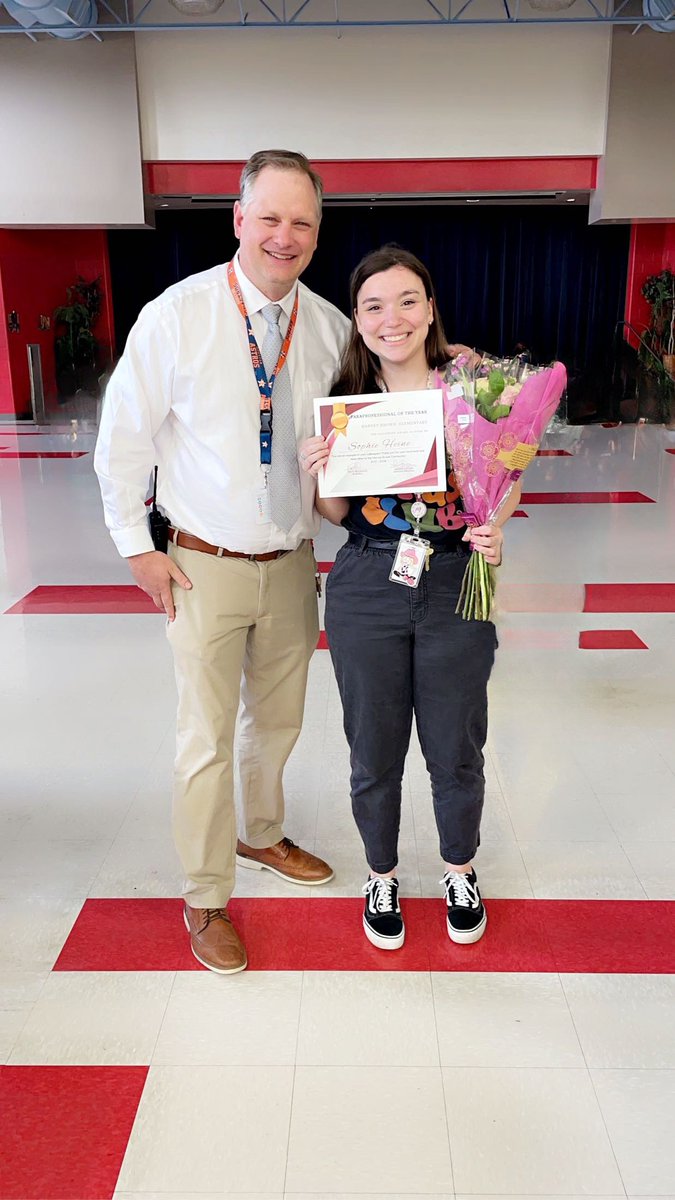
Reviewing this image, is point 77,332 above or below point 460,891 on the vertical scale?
above

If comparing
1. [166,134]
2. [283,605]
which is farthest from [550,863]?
[166,134]

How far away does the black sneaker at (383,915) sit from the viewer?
7.02 feet

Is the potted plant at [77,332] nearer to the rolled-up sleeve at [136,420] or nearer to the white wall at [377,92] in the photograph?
the white wall at [377,92]

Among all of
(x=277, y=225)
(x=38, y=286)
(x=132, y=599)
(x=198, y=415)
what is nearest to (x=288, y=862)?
(x=198, y=415)

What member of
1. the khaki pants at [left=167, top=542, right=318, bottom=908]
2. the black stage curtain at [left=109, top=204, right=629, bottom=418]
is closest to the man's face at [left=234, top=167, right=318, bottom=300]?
the khaki pants at [left=167, top=542, right=318, bottom=908]

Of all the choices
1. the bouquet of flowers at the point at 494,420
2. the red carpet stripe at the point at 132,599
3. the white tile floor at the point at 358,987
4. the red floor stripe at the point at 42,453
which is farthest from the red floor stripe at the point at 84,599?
the red floor stripe at the point at 42,453

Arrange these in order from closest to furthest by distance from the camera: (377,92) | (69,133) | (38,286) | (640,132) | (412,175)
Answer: (377,92)
(640,132)
(69,133)
(412,175)
(38,286)

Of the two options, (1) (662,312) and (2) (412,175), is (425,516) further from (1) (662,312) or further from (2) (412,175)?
(1) (662,312)

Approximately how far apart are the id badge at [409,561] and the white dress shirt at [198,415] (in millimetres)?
266

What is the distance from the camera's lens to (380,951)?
2.14 meters

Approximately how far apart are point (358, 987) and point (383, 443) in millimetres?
1111

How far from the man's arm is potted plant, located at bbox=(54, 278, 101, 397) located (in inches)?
443

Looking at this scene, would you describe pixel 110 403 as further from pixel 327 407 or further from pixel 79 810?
pixel 79 810

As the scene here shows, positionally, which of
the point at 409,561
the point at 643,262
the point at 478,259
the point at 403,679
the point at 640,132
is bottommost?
the point at 403,679
